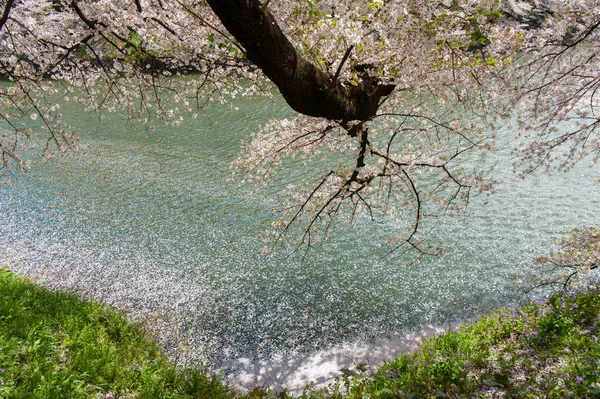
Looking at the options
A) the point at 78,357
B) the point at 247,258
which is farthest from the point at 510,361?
the point at 247,258

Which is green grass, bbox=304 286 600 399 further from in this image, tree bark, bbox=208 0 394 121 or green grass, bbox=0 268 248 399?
tree bark, bbox=208 0 394 121

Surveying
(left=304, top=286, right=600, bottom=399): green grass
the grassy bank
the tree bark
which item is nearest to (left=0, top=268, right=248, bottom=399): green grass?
the grassy bank

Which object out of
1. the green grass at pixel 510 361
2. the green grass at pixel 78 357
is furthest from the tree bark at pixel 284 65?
the green grass at pixel 78 357

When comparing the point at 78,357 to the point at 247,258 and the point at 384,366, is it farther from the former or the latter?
the point at 247,258

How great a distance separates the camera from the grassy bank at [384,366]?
356cm

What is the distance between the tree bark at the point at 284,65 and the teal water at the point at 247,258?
144 inches

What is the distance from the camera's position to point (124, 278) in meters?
7.62

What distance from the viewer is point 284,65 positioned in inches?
107

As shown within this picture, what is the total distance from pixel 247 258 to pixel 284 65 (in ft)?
18.8

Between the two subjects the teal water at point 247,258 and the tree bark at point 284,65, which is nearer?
the tree bark at point 284,65

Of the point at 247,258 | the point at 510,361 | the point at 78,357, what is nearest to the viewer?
the point at 510,361

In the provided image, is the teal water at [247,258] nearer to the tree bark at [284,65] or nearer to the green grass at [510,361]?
the green grass at [510,361]

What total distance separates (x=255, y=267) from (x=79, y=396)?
4.17 meters

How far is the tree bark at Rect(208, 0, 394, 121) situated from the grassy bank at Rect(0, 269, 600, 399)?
7.78 ft
